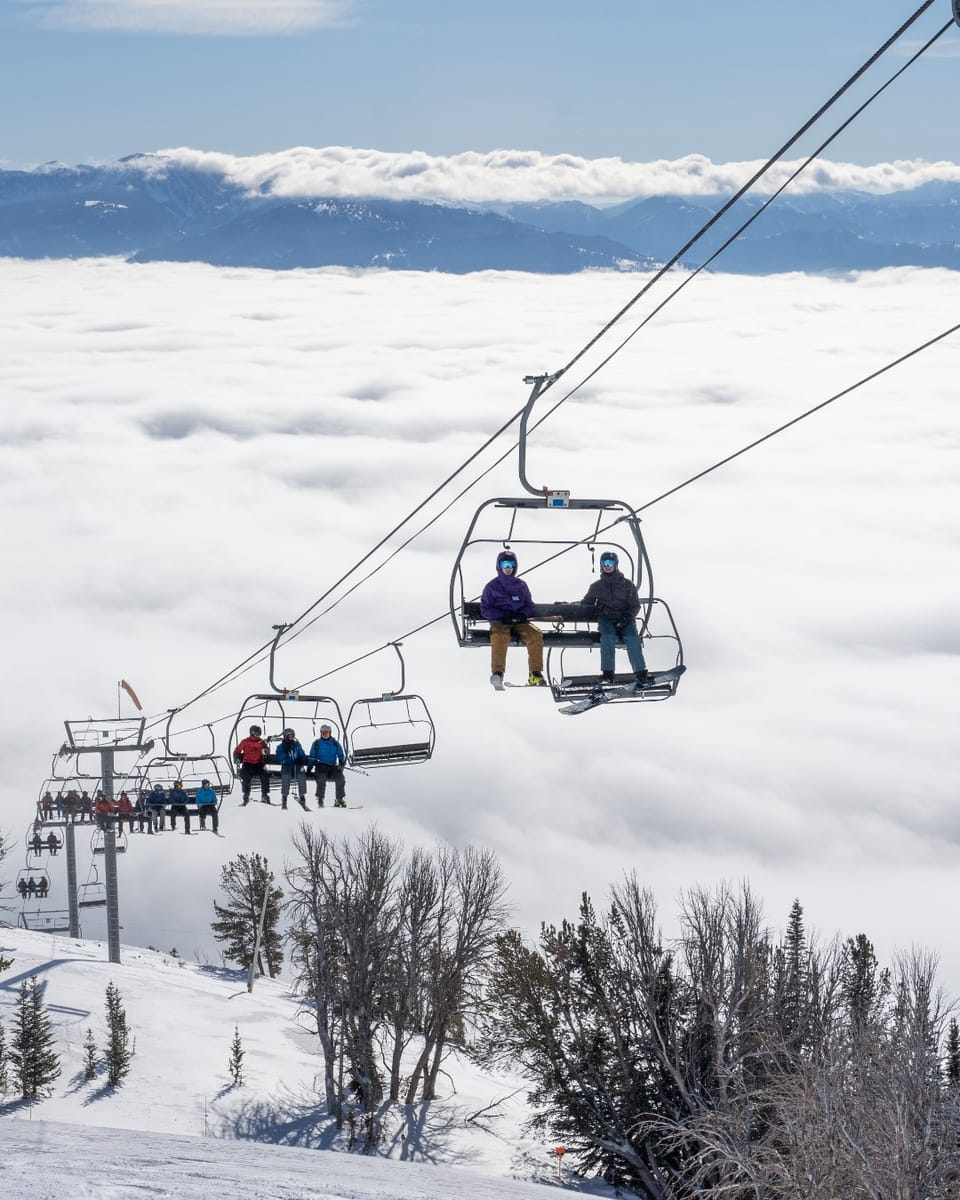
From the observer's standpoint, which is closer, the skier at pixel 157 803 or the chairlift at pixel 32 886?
the skier at pixel 157 803

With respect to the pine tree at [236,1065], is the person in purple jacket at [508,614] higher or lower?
higher

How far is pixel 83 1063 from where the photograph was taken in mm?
40406

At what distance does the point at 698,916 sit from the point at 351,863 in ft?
47.0

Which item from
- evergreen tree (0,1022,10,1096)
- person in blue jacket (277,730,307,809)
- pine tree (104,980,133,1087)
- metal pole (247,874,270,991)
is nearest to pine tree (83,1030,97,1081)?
pine tree (104,980,133,1087)

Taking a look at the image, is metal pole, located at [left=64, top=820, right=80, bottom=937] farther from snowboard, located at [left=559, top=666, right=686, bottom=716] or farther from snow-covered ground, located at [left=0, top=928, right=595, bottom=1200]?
snowboard, located at [left=559, top=666, right=686, bottom=716]

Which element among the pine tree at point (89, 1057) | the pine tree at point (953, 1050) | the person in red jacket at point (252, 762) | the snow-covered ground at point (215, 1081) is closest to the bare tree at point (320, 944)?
the snow-covered ground at point (215, 1081)

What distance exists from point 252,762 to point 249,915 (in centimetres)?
4613

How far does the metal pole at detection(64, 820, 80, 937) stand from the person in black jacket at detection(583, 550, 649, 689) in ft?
144

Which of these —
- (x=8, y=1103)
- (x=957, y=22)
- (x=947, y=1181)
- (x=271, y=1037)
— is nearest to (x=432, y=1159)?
(x=271, y=1037)

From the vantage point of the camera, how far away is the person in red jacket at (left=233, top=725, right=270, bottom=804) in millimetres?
28422

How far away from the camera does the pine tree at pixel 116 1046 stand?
1555 inches

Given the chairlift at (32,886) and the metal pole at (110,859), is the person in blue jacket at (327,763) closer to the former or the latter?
the metal pole at (110,859)

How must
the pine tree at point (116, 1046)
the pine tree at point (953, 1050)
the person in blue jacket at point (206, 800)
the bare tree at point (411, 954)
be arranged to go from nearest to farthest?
1. the person in blue jacket at point (206, 800)
2. the pine tree at point (116, 1046)
3. the bare tree at point (411, 954)
4. the pine tree at point (953, 1050)

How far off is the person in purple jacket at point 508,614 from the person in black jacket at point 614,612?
37.8 inches
